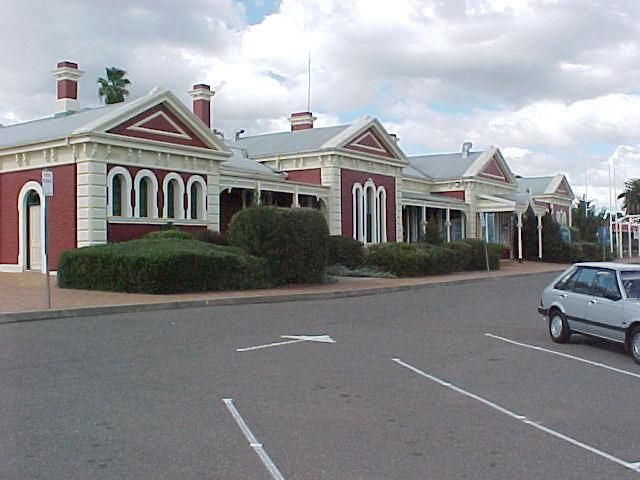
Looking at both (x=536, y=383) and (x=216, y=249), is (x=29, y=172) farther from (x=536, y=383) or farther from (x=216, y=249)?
(x=536, y=383)

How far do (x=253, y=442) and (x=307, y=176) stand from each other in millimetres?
29192

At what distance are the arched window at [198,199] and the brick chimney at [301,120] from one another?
1619 centimetres

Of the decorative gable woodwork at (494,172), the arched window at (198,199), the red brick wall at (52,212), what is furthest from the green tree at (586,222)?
the red brick wall at (52,212)

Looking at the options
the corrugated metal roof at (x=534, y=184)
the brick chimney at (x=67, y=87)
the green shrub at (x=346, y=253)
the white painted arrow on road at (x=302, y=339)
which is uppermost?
the brick chimney at (x=67, y=87)

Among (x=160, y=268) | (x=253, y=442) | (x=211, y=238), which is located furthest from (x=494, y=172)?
(x=253, y=442)

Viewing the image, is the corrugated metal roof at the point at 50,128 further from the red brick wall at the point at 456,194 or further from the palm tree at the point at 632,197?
the palm tree at the point at 632,197

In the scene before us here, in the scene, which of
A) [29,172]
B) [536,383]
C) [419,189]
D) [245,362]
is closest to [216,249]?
[29,172]

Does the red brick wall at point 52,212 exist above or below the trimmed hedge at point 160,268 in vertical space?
above

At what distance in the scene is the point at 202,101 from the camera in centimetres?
3631

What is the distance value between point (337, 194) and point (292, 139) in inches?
200

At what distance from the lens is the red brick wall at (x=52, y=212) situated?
24.6 meters

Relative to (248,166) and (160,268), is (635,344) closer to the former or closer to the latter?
(160,268)

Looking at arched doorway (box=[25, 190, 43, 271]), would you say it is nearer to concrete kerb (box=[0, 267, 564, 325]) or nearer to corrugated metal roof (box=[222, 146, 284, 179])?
corrugated metal roof (box=[222, 146, 284, 179])

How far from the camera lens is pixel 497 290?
24.7 m
